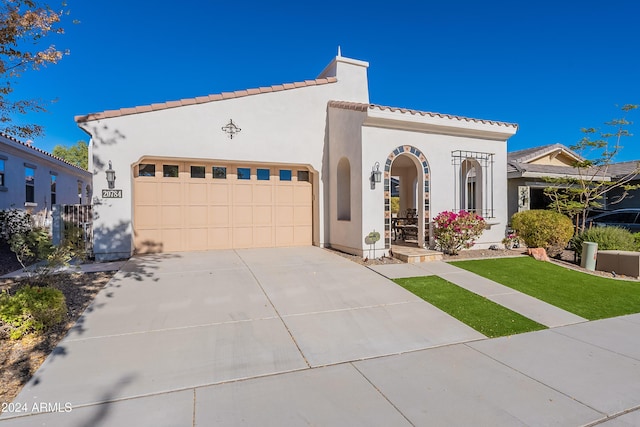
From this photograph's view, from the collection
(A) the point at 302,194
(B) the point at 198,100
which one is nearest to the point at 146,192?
(B) the point at 198,100

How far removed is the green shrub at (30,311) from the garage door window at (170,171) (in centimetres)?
507

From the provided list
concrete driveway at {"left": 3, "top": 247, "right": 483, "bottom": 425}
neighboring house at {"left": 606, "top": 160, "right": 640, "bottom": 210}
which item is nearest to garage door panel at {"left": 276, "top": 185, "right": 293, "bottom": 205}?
concrete driveway at {"left": 3, "top": 247, "right": 483, "bottom": 425}

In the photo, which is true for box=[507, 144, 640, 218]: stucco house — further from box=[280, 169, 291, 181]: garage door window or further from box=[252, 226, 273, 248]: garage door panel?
box=[252, 226, 273, 248]: garage door panel

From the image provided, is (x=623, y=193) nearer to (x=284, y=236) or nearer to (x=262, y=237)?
(x=284, y=236)

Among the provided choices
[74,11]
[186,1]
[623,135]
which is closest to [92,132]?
[74,11]

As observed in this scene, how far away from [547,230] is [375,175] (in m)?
5.13

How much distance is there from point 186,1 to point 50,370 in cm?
968

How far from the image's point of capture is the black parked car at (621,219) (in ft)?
33.0

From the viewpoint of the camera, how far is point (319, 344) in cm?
360

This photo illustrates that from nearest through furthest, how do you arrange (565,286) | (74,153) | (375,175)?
(565,286) → (375,175) → (74,153)

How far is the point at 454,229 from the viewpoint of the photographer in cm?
833

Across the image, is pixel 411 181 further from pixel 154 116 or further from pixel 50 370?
pixel 50 370

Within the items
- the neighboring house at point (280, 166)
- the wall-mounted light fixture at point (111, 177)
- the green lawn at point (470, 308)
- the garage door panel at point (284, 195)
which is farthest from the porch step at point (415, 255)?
the wall-mounted light fixture at point (111, 177)

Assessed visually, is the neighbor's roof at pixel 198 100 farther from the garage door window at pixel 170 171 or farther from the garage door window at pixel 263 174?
the garage door window at pixel 263 174
